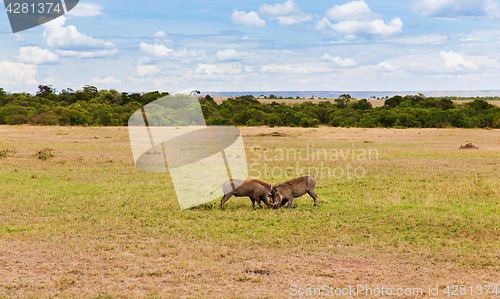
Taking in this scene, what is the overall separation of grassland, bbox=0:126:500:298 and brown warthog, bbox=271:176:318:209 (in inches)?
14.4

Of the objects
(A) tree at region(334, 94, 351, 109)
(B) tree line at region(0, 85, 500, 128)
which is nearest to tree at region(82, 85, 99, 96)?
(B) tree line at region(0, 85, 500, 128)

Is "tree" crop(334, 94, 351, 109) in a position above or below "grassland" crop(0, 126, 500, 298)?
above

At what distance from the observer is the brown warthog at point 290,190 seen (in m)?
11.5

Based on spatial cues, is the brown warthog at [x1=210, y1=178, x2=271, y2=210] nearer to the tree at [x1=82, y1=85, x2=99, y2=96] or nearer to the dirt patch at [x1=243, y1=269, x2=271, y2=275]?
the dirt patch at [x1=243, y1=269, x2=271, y2=275]

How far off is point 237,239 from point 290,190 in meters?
3.29

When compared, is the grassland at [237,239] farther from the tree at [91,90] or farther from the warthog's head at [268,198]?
the tree at [91,90]

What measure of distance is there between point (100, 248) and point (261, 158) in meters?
16.6

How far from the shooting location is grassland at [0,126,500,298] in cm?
670

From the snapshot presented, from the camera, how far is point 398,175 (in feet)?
56.0

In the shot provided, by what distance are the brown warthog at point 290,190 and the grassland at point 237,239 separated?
365 millimetres

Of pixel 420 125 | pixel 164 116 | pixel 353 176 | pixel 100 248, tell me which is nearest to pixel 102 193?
pixel 100 248

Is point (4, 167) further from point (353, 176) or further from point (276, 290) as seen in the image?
point (276, 290)

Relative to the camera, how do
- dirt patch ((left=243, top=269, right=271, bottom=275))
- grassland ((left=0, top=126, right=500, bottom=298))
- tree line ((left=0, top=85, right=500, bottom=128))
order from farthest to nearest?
1. tree line ((left=0, top=85, right=500, bottom=128))
2. dirt patch ((left=243, top=269, right=271, bottom=275))
3. grassland ((left=0, top=126, right=500, bottom=298))

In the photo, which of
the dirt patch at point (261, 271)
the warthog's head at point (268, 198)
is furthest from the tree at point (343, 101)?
the dirt patch at point (261, 271)
